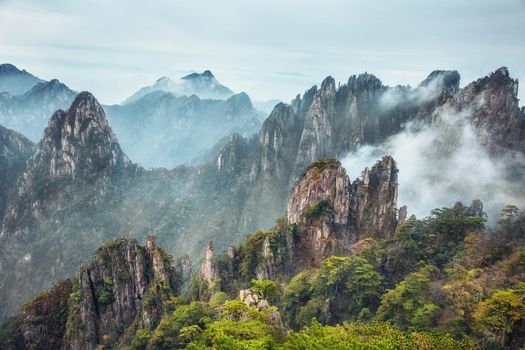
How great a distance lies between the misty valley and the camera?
34494 millimetres

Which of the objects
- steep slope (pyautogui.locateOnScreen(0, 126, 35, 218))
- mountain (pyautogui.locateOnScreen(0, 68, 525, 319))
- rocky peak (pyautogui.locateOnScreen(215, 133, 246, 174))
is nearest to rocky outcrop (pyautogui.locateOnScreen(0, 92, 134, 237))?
mountain (pyautogui.locateOnScreen(0, 68, 525, 319))

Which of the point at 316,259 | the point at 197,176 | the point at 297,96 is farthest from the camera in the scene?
the point at 297,96

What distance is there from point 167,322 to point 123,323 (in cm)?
1505

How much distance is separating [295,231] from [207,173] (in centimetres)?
12313

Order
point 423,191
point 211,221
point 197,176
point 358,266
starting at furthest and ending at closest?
point 197,176 → point 211,221 → point 423,191 → point 358,266

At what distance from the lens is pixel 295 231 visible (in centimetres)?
6469

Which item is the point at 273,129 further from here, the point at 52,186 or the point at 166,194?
the point at 52,186

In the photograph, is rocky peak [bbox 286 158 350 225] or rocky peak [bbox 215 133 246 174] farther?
rocky peak [bbox 215 133 246 174]

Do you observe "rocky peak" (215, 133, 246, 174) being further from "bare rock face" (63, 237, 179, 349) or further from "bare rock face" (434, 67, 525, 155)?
"bare rock face" (63, 237, 179, 349)

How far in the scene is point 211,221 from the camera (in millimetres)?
159625

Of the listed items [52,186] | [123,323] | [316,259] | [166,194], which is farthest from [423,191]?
[52,186]

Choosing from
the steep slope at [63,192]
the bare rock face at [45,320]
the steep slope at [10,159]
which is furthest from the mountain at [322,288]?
the steep slope at [10,159]

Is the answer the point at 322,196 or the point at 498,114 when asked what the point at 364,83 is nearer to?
the point at 498,114

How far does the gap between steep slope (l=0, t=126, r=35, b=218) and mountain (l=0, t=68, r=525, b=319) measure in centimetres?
1532
